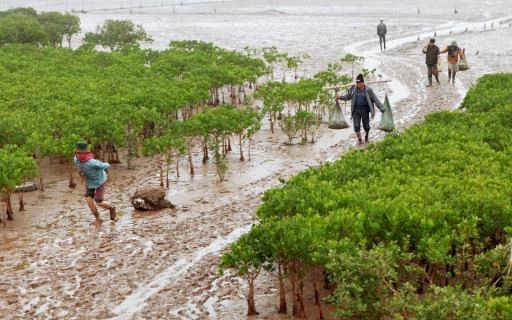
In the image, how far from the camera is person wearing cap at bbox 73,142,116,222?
12.1 meters

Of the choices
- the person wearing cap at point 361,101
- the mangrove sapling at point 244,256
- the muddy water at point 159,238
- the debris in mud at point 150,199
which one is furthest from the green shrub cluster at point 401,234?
the person wearing cap at point 361,101

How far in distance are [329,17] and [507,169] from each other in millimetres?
43925

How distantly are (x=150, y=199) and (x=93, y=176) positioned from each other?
3.77 feet

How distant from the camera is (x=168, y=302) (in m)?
9.23

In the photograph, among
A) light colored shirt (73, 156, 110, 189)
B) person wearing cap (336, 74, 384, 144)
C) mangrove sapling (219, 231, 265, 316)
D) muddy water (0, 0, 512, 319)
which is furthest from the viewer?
person wearing cap (336, 74, 384, 144)

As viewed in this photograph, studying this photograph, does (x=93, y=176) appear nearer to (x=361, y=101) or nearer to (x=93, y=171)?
(x=93, y=171)

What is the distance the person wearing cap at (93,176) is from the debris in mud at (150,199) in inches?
23.6

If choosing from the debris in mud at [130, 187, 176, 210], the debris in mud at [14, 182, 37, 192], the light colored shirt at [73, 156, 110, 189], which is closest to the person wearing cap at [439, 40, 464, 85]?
the debris in mud at [130, 187, 176, 210]

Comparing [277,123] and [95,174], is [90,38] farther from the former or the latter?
[95,174]

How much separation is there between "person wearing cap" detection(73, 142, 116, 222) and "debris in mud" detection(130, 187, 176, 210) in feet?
1.97

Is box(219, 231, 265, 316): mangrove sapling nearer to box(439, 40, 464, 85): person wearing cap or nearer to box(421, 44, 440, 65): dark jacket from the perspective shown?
box(439, 40, 464, 85): person wearing cap

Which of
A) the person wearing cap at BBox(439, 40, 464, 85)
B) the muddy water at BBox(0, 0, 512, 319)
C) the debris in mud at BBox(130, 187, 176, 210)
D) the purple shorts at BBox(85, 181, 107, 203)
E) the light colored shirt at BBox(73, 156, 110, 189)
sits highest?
the person wearing cap at BBox(439, 40, 464, 85)

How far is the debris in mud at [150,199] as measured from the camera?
1289 cm

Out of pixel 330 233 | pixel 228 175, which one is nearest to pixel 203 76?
pixel 228 175
